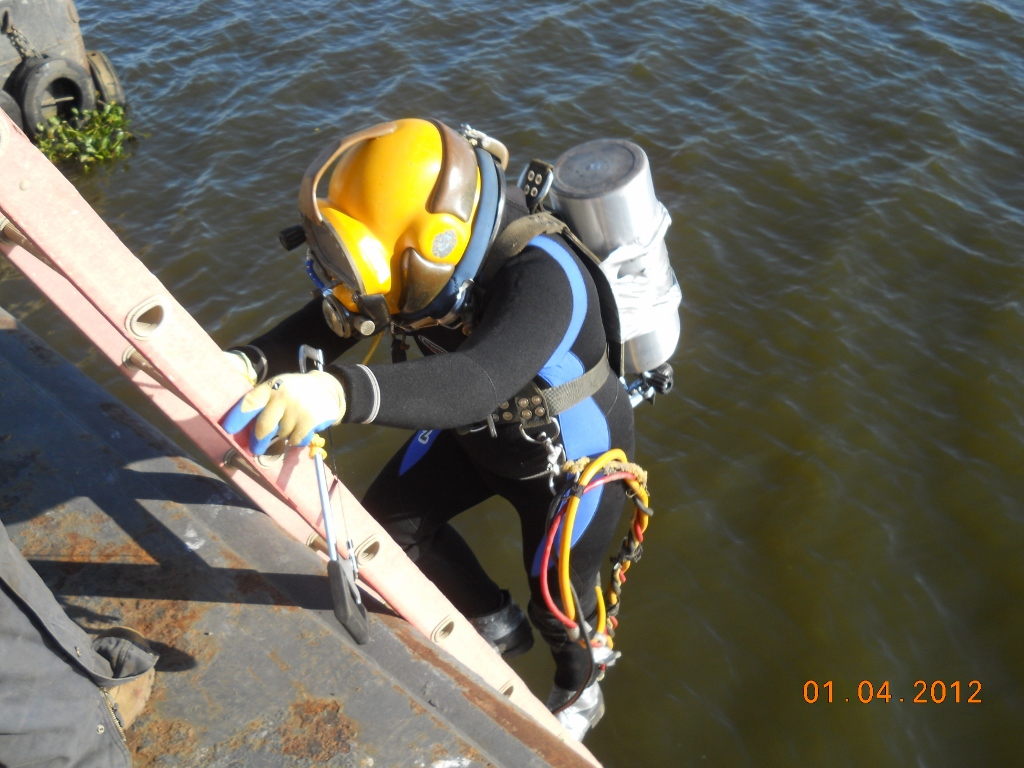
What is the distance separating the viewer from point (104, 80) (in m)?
8.16

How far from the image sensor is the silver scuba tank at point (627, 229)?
295 cm

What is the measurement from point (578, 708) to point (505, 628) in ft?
1.60

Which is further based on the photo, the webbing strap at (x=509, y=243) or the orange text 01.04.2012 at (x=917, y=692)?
the orange text 01.04.2012 at (x=917, y=692)

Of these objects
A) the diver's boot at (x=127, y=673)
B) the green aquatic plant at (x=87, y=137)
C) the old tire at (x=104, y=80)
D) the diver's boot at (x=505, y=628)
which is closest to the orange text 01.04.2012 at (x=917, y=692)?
the diver's boot at (x=505, y=628)

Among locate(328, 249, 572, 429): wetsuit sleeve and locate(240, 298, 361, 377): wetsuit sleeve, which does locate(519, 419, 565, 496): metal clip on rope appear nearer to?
locate(328, 249, 572, 429): wetsuit sleeve

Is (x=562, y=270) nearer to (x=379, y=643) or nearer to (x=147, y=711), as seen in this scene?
(x=379, y=643)

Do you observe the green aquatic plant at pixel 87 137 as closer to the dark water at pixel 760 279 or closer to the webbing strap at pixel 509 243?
the dark water at pixel 760 279

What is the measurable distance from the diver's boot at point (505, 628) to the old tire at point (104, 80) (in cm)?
722

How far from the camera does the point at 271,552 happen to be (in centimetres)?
237

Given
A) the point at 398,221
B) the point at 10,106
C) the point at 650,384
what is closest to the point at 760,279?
the point at 650,384

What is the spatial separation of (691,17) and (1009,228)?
4.61m

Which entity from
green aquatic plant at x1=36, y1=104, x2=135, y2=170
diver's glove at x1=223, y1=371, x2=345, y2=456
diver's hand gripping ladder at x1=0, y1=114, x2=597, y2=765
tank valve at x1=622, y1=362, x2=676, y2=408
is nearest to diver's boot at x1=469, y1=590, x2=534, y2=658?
diver's hand gripping ladder at x1=0, y1=114, x2=597, y2=765

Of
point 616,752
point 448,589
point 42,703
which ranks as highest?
point 42,703

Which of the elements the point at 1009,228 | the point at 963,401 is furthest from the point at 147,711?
the point at 1009,228
